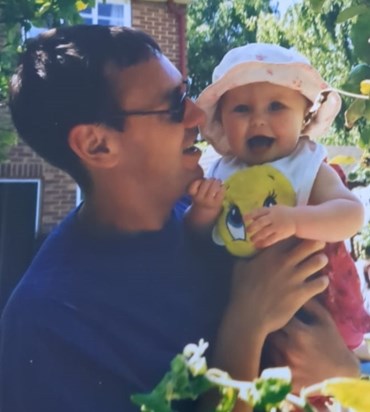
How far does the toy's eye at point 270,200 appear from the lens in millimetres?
1669

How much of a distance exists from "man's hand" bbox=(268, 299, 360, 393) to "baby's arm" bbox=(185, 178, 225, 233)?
0.26 m

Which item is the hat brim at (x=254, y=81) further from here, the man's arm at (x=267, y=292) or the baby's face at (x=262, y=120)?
the man's arm at (x=267, y=292)

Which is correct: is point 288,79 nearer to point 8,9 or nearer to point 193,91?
point 193,91

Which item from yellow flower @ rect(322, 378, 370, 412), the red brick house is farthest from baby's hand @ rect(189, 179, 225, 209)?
yellow flower @ rect(322, 378, 370, 412)

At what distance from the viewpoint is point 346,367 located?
1.73 m

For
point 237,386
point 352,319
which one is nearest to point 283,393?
point 237,386

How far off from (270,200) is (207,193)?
128 mm

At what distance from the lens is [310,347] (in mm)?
1707

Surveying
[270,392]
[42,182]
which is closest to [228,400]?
[270,392]

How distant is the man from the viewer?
160 centimetres

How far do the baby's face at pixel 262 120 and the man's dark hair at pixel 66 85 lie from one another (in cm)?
22

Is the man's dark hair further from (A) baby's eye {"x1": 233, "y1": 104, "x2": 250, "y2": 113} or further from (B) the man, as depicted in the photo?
(A) baby's eye {"x1": 233, "y1": 104, "x2": 250, "y2": 113}

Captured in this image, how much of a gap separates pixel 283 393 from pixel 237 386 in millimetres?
120

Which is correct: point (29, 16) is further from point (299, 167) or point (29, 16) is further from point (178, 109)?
point (299, 167)
